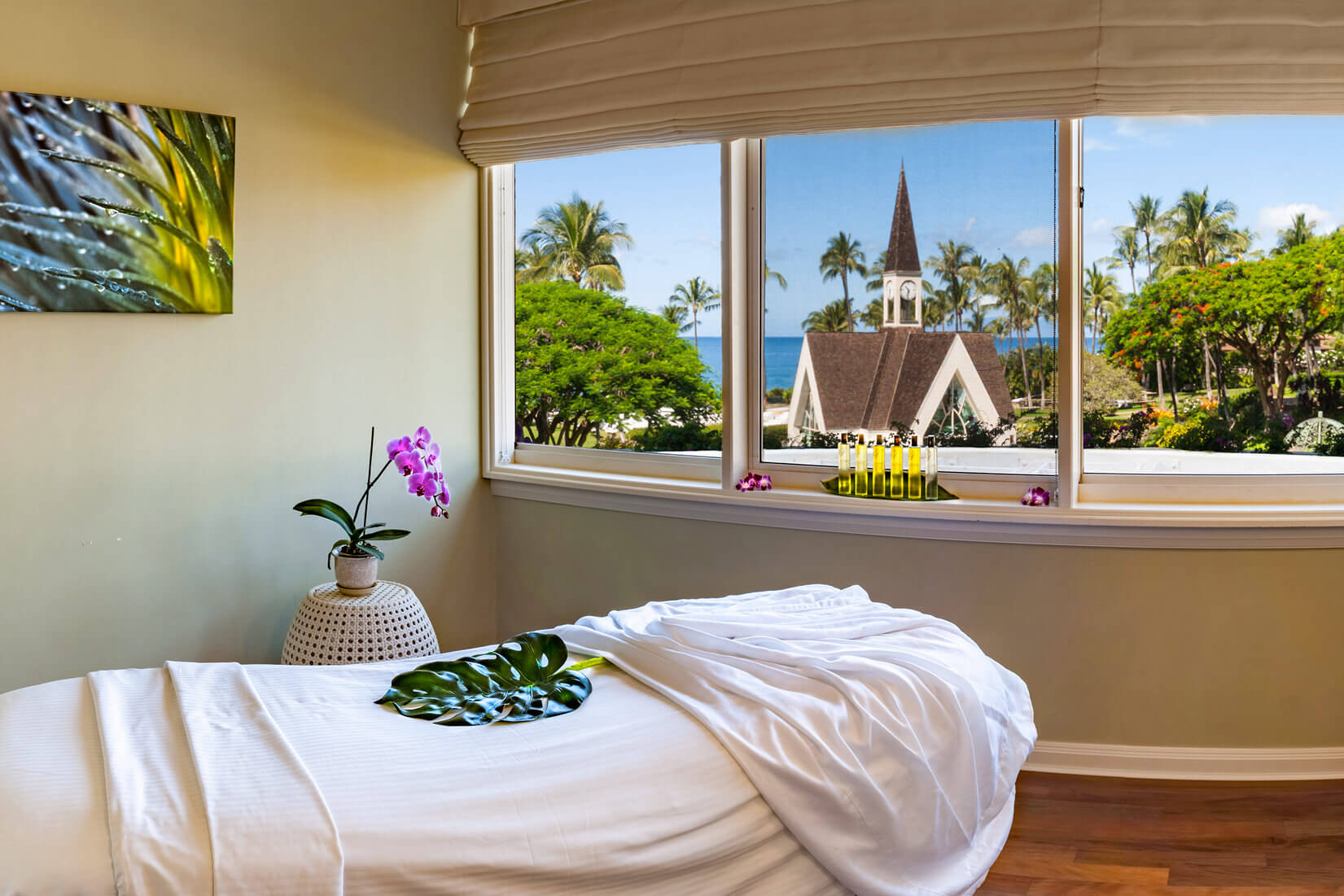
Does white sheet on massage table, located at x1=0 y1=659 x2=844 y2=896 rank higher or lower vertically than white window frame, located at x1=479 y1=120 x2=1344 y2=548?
lower

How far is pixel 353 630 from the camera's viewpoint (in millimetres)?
2961

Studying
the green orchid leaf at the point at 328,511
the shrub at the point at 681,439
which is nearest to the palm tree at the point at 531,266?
the shrub at the point at 681,439

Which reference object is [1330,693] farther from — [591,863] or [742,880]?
[591,863]

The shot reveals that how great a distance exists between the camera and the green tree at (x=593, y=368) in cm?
351

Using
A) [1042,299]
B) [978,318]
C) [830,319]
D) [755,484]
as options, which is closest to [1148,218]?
[1042,299]

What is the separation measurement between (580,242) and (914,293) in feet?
3.99

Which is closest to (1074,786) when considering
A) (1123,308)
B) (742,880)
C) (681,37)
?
(1123,308)

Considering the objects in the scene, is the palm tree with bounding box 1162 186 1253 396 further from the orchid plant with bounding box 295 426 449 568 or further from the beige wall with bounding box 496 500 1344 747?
the orchid plant with bounding box 295 426 449 568

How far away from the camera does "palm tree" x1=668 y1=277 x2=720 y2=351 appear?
11.2ft

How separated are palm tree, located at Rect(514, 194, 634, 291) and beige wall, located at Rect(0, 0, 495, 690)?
0.88 feet

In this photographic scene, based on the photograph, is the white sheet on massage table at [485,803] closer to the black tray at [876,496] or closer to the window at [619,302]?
the black tray at [876,496]

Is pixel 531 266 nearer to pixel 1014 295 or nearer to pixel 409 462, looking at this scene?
pixel 409 462

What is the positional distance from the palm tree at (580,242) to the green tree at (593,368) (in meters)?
0.05

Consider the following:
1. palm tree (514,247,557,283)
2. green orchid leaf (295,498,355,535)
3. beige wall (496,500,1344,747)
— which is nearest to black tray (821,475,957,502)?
beige wall (496,500,1344,747)
